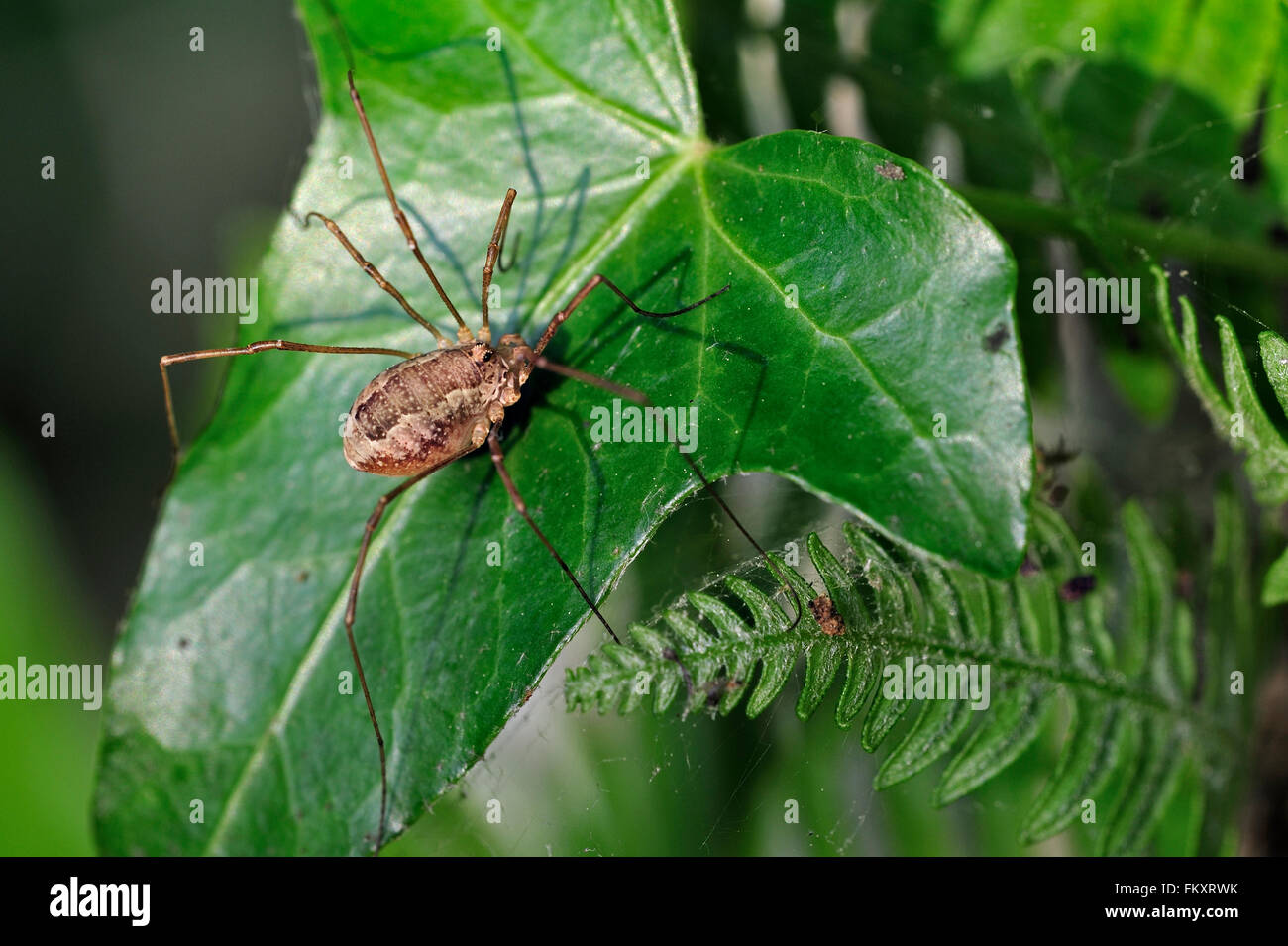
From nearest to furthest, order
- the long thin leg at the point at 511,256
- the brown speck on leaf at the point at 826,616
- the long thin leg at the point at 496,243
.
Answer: the brown speck on leaf at the point at 826,616
the long thin leg at the point at 496,243
the long thin leg at the point at 511,256

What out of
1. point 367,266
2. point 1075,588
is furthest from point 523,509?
point 1075,588

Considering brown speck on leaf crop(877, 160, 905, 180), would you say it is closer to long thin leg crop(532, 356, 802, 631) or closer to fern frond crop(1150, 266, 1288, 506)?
fern frond crop(1150, 266, 1288, 506)

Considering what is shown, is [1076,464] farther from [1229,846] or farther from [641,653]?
[641,653]

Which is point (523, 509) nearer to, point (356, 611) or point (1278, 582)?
point (356, 611)

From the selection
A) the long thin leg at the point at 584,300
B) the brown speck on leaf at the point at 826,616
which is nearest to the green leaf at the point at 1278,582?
the brown speck on leaf at the point at 826,616

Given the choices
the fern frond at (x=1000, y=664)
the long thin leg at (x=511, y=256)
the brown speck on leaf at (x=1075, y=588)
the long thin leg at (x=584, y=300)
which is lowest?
the fern frond at (x=1000, y=664)

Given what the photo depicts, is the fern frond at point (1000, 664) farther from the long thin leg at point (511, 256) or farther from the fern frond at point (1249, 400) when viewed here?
the long thin leg at point (511, 256)
